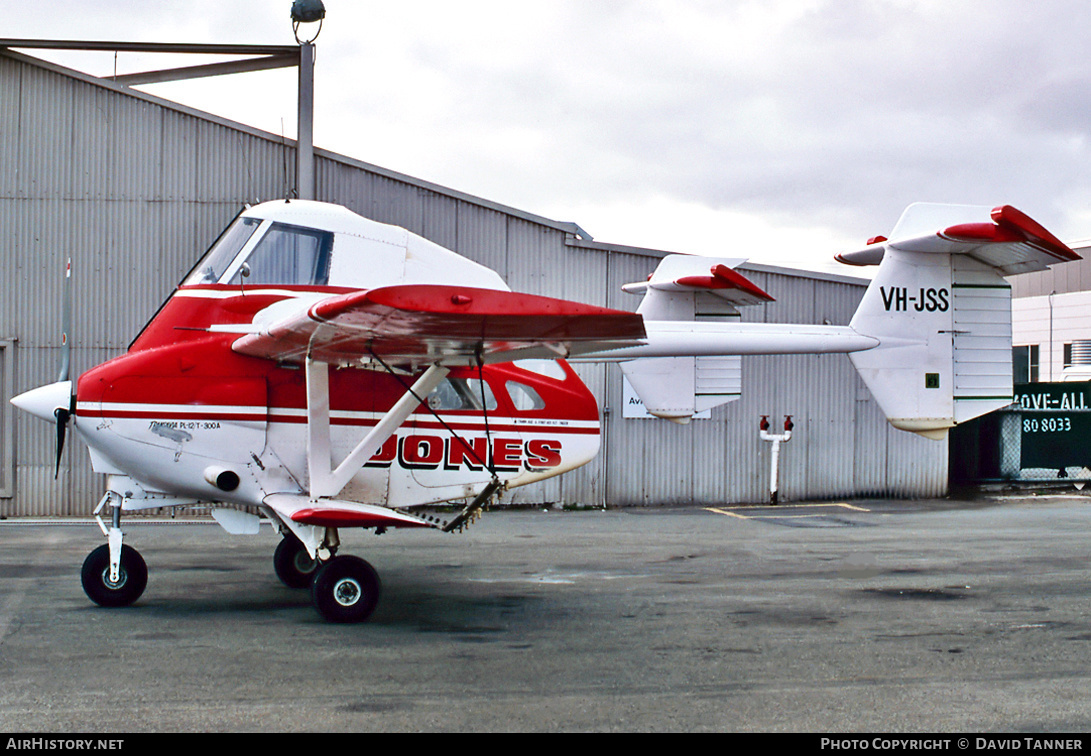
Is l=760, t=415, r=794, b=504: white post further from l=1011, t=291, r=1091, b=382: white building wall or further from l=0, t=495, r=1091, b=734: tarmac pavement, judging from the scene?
l=1011, t=291, r=1091, b=382: white building wall

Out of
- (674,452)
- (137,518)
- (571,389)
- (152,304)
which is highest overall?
(152,304)

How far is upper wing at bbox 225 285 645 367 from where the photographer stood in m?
6.04

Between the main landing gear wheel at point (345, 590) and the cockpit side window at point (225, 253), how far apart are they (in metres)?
2.91

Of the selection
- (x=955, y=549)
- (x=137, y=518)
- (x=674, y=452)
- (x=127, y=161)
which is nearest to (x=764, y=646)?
(x=955, y=549)

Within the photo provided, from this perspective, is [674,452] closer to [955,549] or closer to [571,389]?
[955,549]

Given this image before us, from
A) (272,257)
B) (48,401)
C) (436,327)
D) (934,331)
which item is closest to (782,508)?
(934,331)

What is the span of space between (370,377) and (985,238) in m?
6.06

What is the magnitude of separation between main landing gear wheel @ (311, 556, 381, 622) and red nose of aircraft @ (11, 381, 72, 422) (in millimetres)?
2670

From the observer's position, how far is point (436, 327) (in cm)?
643

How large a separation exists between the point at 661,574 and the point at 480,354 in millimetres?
4278

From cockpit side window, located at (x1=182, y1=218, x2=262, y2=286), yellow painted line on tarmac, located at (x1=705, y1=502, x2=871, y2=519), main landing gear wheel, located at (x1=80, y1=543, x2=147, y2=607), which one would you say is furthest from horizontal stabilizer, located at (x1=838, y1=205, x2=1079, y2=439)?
main landing gear wheel, located at (x1=80, y1=543, x2=147, y2=607)

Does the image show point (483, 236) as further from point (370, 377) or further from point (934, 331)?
point (934, 331)

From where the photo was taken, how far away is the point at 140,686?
582 centimetres
